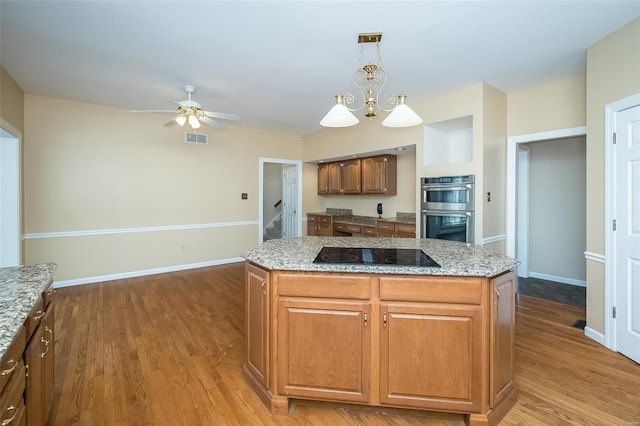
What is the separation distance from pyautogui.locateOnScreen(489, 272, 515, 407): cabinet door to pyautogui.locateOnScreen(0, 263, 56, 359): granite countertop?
2.12 meters

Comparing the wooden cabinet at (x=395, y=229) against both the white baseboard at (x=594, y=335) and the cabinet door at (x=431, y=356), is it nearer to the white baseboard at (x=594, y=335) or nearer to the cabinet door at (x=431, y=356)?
the white baseboard at (x=594, y=335)

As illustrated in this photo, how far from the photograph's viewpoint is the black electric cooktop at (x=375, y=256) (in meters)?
1.70

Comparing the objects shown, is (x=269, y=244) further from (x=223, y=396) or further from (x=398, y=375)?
(x=398, y=375)

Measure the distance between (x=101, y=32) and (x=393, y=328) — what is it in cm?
320

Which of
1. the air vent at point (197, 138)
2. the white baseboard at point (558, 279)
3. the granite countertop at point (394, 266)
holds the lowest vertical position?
the white baseboard at point (558, 279)

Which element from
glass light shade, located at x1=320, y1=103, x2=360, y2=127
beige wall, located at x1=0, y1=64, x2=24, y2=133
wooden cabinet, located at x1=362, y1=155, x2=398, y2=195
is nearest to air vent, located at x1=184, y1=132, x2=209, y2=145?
beige wall, located at x1=0, y1=64, x2=24, y2=133

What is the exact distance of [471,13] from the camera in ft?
→ 6.98

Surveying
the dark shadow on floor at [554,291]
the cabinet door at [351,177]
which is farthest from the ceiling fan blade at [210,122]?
the dark shadow on floor at [554,291]

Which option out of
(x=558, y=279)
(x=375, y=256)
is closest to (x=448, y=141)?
(x=558, y=279)

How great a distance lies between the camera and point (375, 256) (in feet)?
6.16

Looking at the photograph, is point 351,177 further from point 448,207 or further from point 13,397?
point 13,397

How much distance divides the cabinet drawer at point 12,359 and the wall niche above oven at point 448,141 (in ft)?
13.6

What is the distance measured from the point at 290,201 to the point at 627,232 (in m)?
5.64

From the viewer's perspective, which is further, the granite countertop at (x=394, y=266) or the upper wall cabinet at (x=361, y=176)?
the upper wall cabinet at (x=361, y=176)
